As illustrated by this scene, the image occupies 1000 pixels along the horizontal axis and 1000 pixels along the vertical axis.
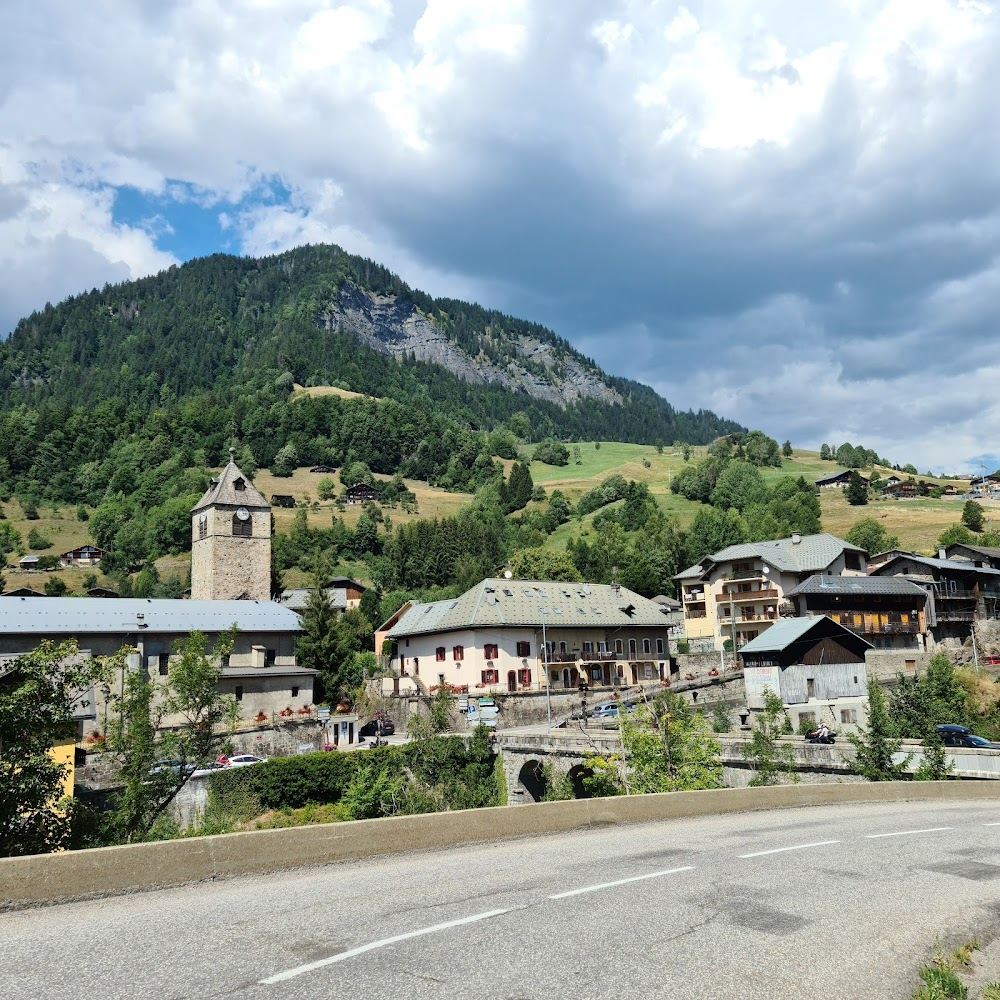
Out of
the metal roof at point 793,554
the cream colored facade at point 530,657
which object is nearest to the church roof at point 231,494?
the cream colored facade at point 530,657

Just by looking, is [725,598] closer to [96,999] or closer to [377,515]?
[96,999]

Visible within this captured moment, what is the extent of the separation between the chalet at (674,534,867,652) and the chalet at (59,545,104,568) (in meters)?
111

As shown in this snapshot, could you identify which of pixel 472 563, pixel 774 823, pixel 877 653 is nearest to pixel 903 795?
pixel 774 823

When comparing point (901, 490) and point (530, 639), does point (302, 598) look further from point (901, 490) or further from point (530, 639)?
point (901, 490)

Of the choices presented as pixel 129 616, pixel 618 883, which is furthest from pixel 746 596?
pixel 618 883

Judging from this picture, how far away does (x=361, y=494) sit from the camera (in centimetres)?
19262

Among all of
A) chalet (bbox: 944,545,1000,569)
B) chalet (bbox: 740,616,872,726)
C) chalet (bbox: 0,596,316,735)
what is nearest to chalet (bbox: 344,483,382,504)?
chalet (bbox: 0,596,316,735)

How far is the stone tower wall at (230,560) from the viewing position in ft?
278

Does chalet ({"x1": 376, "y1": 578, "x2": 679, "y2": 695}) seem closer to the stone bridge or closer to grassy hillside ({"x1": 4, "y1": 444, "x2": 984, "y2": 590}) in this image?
the stone bridge

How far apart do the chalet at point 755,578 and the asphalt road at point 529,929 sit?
7030 cm

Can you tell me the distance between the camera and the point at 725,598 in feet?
290

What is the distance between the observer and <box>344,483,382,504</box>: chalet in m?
190

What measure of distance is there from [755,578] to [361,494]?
122 m

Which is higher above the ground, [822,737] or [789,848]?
[789,848]
